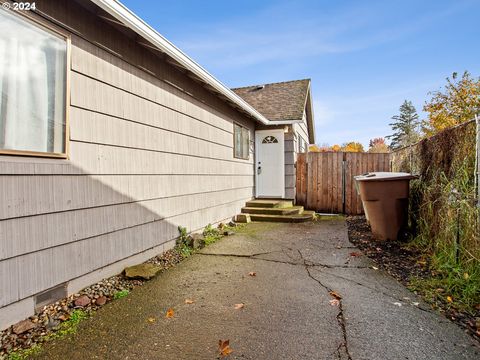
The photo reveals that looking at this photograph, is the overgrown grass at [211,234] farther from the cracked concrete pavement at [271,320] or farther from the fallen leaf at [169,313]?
the fallen leaf at [169,313]

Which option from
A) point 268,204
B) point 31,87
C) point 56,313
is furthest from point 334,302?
point 268,204

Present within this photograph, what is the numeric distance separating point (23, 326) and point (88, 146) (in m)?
1.74

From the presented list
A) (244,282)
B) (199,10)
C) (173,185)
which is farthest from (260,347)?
(199,10)

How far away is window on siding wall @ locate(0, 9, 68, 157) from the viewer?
2189 mm

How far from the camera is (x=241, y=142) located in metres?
8.01

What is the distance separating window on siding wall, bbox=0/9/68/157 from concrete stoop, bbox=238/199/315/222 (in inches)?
217

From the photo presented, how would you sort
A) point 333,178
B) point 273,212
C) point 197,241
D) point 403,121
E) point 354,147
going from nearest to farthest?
point 197,241 < point 273,212 < point 333,178 < point 354,147 < point 403,121

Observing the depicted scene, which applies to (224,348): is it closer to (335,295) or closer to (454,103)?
(335,295)

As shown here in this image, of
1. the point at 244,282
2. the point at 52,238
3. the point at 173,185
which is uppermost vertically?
the point at 173,185

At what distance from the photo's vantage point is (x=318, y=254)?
14.6ft

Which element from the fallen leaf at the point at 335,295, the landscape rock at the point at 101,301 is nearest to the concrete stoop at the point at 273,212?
the fallen leaf at the point at 335,295

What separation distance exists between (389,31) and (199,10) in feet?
19.5

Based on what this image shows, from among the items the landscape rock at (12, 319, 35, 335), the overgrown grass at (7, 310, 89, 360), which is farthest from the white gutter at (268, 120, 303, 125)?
the landscape rock at (12, 319, 35, 335)

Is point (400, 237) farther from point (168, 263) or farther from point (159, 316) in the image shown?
point (159, 316)
